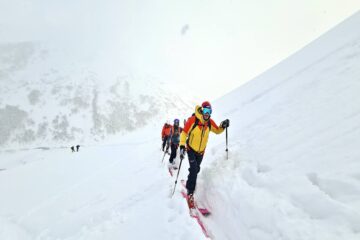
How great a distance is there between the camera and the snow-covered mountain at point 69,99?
353ft

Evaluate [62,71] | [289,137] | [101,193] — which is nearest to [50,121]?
[62,71]

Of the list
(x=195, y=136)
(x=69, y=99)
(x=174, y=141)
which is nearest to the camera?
(x=195, y=136)

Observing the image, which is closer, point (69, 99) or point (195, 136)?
point (195, 136)

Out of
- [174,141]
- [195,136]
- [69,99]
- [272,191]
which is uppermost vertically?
[69,99]

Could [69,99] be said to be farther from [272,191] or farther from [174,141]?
[272,191]

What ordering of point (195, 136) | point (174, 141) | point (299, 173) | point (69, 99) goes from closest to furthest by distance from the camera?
point (299, 173) → point (195, 136) → point (174, 141) → point (69, 99)


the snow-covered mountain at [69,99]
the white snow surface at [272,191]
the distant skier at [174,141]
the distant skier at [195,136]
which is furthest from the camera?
the snow-covered mountain at [69,99]

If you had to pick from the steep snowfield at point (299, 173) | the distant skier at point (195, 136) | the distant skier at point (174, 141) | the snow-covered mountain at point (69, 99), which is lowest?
the steep snowfield at point (299, 173)

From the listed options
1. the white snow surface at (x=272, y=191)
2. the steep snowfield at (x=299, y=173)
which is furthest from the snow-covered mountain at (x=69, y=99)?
the steep snowfield at (x=299, y=173)

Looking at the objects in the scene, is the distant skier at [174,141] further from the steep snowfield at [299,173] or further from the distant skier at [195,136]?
the distant skier at [195,136]

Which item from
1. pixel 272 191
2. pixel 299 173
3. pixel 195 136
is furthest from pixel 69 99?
pixel 299 173

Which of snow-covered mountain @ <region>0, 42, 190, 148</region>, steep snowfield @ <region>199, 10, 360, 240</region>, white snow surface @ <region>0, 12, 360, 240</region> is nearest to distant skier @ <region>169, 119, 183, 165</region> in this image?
white snow surface @ <region>0, 12, 360, 240</region>

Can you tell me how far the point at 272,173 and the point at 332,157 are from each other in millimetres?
1320

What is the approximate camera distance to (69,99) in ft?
429
